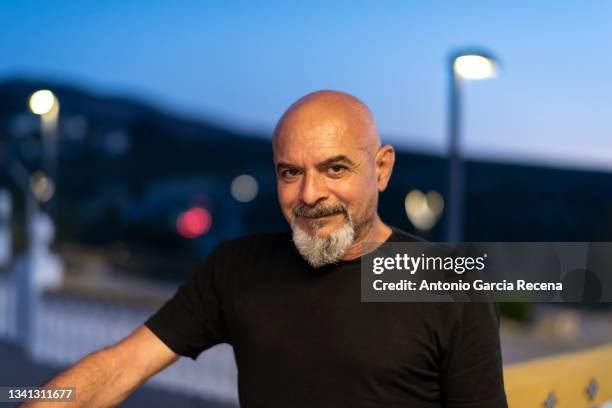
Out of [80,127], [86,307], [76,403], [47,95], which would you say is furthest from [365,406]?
[80,127]

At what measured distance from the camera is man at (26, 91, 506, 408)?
2018mm

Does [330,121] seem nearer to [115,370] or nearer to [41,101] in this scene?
[115,370]

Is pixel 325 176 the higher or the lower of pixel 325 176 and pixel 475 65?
the lower

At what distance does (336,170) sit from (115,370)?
2.61 feet

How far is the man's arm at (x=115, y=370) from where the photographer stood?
212cm

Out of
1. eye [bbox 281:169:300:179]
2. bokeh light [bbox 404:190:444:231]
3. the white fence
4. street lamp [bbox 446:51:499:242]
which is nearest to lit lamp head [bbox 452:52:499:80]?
street lamp [bbox 446:51:499:242]

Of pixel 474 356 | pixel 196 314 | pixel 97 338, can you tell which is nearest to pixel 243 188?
pixel 97 338

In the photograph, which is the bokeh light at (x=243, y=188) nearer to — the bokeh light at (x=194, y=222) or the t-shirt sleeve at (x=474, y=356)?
the bokeh light at (x=194, y=222)

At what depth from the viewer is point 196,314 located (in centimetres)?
230

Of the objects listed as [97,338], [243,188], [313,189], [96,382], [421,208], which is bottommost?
[96,382]

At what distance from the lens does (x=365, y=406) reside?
2.06 metres

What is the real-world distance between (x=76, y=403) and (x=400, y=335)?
855 millimetres

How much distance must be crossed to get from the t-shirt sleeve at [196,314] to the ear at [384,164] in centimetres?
50

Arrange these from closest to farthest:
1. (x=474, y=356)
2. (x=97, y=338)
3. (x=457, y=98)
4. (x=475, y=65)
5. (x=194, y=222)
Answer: (x=474, y=356)
(x=475, y=65)
(x=457, y=98)
(x=97, y=338)
(x=194, y=222)
